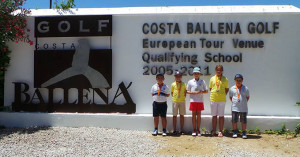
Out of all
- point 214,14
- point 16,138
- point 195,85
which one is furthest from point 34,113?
point 214,14

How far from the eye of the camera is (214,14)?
7414 millimetres

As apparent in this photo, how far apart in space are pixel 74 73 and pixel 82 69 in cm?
24

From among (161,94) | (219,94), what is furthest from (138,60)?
(219,94)

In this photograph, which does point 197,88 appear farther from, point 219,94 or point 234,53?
point 234,53

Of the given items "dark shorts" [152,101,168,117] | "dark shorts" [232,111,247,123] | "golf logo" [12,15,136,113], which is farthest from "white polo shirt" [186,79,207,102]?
"golf logo" [12,15,136,113]

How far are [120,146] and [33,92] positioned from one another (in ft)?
11.4

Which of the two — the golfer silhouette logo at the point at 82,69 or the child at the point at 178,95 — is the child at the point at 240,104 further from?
the golfer silhouette logo at the point at 82,69

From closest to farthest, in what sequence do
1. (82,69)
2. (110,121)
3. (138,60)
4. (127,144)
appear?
(127,144), (110,121), (138,60), (82,69)

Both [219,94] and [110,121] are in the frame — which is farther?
[110,121]

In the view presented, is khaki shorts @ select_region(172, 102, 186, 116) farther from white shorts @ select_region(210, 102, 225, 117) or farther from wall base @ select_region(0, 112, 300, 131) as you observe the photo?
white shorts @ select_region(210, 102, 225, 117)

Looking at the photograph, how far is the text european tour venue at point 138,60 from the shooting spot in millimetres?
7305

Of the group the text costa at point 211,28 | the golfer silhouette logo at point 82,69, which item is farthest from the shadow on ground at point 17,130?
the text costa at point 211,28

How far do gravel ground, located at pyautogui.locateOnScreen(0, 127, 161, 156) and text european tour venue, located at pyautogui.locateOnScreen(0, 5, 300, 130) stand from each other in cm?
45

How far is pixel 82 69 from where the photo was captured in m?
7.72
